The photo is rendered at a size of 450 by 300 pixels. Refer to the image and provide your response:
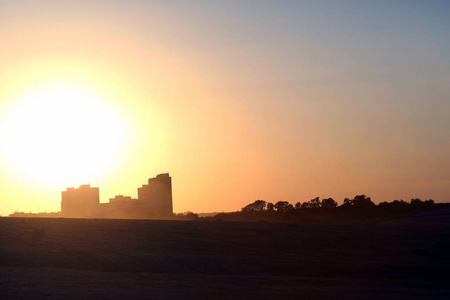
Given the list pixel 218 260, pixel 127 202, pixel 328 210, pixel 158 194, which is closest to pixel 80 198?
pixel 127 202

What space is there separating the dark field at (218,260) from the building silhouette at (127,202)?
48.2 meters

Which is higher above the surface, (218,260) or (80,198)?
(80,198)

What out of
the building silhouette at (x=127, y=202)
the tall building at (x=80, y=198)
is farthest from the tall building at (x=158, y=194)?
the tall building at (x=80, y=198)

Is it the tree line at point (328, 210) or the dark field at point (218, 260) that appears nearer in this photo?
the dark field at point (218, 260)

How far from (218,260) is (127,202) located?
237 ft

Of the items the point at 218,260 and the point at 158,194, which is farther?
the point at 158,194

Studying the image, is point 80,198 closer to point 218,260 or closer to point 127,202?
point 127,202

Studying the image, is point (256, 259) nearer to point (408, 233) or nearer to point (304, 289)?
point (304, 289)

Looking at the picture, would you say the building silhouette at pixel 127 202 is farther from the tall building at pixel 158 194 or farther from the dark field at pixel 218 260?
the dark field at pixel 218 260

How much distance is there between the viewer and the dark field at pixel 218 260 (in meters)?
25.7

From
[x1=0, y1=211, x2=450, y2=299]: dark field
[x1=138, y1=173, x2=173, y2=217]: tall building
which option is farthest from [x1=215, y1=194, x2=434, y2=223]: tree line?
[x1=0, y1=211, x2=450, y2=299]: dark field

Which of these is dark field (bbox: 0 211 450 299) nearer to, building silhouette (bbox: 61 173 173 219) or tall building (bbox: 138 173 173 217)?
building silhouette (bbox: 61 173 173 219)

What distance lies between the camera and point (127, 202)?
10644 centimetres

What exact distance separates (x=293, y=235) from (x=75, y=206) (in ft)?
219
